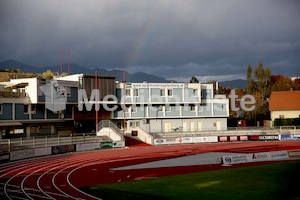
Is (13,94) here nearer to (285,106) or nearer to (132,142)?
(132,142)

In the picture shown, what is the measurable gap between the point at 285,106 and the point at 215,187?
203ft

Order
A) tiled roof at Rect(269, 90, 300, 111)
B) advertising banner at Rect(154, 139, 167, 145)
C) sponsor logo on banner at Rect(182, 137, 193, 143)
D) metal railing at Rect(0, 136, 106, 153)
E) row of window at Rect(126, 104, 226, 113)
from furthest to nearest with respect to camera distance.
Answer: tiled roof at Rect(269, 90, 300, 111), row of window at Rect(126, 104, 226, 113), sponsor logo on banner at Rect(182, 137, 193, 143), advertising banner at Rect(154, 139, 167, 145), metal railing at Rect(0, 136, 106, 153)

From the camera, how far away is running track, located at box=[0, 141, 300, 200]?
2536cm

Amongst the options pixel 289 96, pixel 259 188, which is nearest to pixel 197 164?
pixel 259 188

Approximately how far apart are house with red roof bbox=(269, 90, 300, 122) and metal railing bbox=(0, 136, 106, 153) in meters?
43.0

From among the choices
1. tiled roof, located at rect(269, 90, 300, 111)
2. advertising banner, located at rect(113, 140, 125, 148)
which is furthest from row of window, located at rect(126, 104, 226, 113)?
tiled roof, located at rect(269, 90, 300, 111)

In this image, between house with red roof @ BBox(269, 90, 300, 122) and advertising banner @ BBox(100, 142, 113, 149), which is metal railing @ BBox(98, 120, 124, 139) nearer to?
advertising banner @ BBox(100, 142, 113, 149)

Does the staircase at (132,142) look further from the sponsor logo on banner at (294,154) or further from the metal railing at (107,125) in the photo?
the sponsor logo on banner at (294,154)

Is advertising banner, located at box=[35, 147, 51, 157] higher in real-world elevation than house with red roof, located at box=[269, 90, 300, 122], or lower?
lower

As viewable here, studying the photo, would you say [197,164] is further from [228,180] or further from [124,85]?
[124,85]

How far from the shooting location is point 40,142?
158ft

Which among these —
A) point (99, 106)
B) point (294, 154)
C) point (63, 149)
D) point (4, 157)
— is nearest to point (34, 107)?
point (63, 149)

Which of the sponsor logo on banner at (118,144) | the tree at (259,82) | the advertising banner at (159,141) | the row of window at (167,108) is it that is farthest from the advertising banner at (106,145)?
the tree at (259,82)

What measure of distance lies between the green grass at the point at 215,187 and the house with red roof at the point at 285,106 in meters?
51.3
